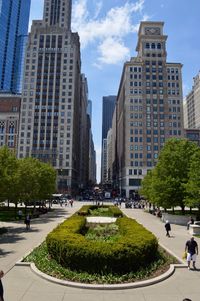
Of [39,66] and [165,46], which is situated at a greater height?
[165,46]

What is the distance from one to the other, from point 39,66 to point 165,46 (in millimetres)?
59183

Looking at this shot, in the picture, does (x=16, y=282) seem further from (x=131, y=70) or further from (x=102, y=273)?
(x=131, y=70)

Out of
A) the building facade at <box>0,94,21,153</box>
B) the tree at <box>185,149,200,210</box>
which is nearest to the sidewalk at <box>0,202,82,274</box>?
the tree at <box>185,149,200,210</box>

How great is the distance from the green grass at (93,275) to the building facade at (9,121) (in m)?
120

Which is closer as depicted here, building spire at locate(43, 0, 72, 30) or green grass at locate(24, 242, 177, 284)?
green grass at locate(24, 242, 177, 284)

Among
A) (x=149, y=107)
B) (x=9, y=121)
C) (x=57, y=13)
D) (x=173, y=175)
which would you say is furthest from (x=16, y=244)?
(x=57, y=13)

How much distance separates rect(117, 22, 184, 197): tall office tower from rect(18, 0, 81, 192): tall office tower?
2490 cm

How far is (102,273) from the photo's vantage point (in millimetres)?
12859

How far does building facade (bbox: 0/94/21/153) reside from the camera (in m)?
132

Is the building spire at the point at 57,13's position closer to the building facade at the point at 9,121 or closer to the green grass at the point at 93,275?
the building facade at the point at 9,121

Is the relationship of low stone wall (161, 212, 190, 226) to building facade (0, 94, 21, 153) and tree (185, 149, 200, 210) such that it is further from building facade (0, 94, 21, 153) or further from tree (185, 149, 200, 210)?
building facade (0, 94, 21, 153)

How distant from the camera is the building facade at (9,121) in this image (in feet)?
433

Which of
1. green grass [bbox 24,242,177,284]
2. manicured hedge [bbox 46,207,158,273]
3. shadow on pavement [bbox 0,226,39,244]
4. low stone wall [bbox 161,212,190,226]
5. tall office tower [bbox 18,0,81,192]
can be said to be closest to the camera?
green grass [bbox 24,242,177,284]

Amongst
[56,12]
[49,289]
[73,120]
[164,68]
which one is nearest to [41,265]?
[49,289]
